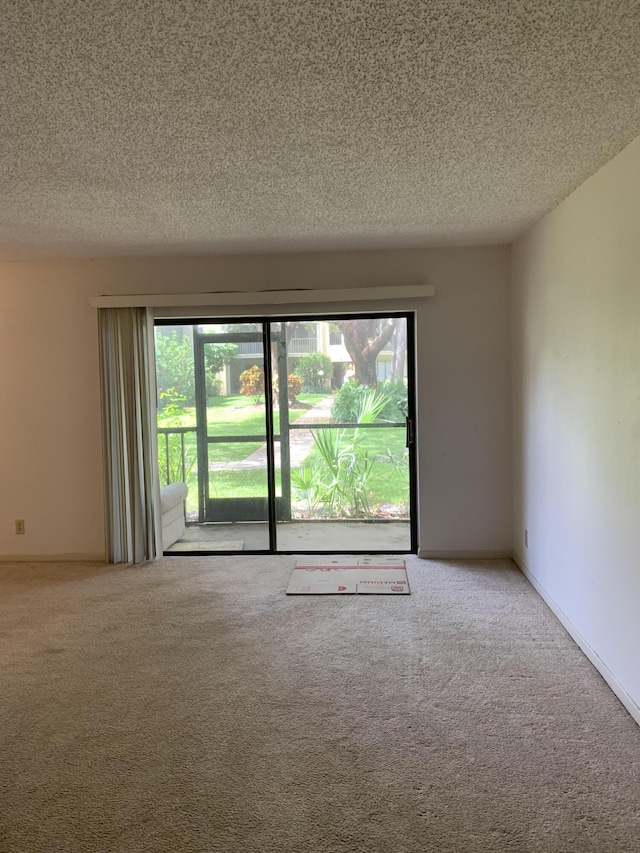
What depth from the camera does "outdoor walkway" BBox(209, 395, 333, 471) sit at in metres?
4.36

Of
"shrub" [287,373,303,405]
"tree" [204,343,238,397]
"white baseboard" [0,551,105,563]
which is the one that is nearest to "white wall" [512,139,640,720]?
"shrub" [287,373,303,405]

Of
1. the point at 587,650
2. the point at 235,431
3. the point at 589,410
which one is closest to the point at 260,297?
the point at 235,431

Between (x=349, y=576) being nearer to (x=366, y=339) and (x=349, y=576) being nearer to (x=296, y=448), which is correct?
(x=296, y=448)

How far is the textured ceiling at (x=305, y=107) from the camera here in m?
1.41

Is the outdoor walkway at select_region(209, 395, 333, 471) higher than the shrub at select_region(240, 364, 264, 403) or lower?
lower

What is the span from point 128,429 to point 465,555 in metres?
2.69

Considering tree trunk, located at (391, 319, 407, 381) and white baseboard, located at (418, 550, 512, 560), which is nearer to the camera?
white baseboard, located at (418, 550, 512, 560)

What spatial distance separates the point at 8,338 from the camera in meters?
4.18

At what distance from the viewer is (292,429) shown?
173 inches

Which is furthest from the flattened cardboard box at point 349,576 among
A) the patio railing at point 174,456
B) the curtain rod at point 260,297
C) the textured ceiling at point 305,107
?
the textured ceiling at point 305,107

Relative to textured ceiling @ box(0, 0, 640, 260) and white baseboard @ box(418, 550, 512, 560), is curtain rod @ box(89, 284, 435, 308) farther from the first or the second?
white baseboard @ box(418, 550, 512, 560)

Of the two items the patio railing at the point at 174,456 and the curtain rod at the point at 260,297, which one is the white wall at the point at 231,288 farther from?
the patio railing at the point at 174,456

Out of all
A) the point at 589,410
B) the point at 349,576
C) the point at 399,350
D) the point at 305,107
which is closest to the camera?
the point at 305,107

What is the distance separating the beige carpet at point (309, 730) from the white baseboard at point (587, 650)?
44mm
